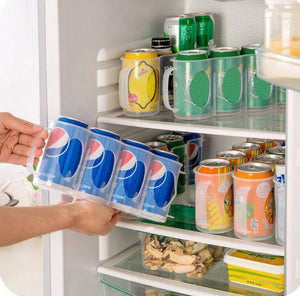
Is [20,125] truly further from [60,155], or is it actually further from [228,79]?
[228,79]

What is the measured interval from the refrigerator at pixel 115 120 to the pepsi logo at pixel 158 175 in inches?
4.2

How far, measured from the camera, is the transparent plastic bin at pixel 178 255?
75.4 inches

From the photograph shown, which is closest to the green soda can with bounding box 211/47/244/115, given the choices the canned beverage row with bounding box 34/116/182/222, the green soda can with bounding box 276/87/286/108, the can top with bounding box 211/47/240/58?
the can top with bounding box 211/47/240/58

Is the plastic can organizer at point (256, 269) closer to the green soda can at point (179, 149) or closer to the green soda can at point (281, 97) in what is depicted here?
the green soda can at point (179, 149)

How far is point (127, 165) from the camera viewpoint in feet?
5.85

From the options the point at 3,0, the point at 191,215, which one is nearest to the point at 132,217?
the point at 191,215

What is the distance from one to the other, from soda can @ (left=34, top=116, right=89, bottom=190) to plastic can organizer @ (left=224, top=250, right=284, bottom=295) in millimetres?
529

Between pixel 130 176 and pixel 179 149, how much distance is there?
322mm

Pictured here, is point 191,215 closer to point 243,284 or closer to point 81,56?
point 243,284

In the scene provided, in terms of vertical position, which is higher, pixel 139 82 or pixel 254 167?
pixel 139 82

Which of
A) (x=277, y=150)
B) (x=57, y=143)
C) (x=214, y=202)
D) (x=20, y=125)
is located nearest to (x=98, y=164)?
(x=57, y=143)

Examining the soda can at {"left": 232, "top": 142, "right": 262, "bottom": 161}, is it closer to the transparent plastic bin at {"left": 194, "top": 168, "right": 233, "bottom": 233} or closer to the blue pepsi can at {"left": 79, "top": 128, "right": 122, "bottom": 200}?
the transparent plastic bin at {"left": 194, "top": 168, "right": 233, "bottom": 233}

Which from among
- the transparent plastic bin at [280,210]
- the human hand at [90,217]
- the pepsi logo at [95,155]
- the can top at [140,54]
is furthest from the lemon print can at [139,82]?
the transparent plastic bin at [280,210]

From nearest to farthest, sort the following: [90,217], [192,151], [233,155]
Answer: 1. [90,217]
2. [233,155]
3. [192,151]
